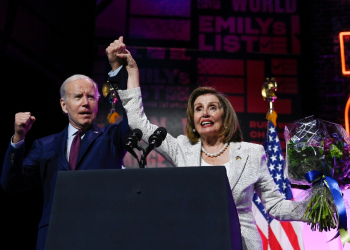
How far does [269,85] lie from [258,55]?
4.44ft

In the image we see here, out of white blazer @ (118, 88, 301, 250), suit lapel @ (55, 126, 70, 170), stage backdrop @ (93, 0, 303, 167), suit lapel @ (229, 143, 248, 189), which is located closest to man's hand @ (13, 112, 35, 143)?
A: suit lapel @ (55, 126, 70, 170)

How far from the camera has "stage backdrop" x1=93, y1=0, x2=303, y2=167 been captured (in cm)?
503

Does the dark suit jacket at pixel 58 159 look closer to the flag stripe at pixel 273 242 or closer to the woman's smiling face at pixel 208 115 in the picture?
the woman's smiling face at pixel 208 115

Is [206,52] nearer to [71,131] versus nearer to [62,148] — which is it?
[71,131]

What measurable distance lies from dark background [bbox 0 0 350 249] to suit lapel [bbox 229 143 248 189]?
1960 mm

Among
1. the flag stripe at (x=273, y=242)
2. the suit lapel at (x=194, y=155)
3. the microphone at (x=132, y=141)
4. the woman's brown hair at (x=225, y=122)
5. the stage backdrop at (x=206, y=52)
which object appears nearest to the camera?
the microphone at (x=132, y=141)

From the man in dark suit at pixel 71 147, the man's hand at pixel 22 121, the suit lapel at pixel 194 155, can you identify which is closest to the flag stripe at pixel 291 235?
the suit lapel at pixel 194 155

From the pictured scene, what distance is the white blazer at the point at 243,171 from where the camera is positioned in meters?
1.73

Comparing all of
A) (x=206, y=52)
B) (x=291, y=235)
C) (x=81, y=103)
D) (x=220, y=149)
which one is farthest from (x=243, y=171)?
(x=206, y=52)

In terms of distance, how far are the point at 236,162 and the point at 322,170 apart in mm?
405

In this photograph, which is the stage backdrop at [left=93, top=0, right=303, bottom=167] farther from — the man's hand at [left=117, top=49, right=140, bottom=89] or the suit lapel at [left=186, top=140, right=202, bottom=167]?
the man's hand at [left=117, top=49, right=140, bottom=89]

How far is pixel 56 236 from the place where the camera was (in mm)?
1034

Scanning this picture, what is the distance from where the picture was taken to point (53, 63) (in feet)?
13.1

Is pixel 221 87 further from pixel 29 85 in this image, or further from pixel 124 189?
pixel 124 189
